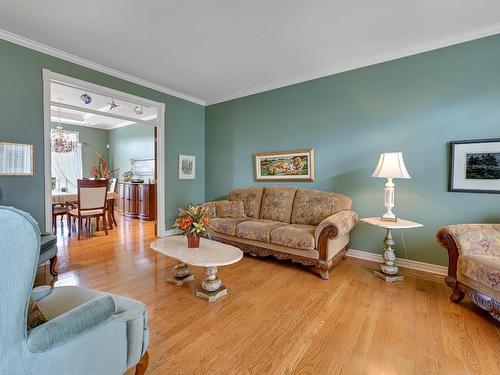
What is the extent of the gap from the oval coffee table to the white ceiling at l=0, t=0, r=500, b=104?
2347mm

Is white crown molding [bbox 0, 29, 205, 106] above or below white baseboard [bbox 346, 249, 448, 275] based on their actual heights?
above

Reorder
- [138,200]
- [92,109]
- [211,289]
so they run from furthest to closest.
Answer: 1. [138,200]
2. [92,109]
3. [211,289]

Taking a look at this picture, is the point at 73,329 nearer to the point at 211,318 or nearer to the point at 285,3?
the point at 211,318

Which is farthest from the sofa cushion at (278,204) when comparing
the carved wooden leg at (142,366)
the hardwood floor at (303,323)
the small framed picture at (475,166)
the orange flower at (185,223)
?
the carved wooden leg at (142,366)

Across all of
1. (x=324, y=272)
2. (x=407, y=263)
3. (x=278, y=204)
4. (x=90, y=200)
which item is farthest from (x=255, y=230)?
(x=90, y=200)

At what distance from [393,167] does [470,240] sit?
95 cm

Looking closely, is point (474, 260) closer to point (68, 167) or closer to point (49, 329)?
point (49, 329)

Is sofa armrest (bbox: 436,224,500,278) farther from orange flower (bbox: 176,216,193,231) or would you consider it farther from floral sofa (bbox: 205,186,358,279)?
orange flower (bbox: 176,216,193,231)

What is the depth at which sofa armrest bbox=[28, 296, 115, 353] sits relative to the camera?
2.83 feet

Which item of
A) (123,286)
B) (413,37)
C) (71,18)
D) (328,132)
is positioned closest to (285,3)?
(413,37)

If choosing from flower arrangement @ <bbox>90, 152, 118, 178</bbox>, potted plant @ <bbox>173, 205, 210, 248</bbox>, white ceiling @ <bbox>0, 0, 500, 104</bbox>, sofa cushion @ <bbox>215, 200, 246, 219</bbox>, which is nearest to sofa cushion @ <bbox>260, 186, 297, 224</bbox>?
sofa cushion @ <bbox>215, 200, 246, 219</bbox>

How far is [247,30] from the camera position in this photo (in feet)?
8.60

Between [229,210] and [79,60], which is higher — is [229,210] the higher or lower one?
the lower one

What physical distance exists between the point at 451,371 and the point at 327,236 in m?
1.42
